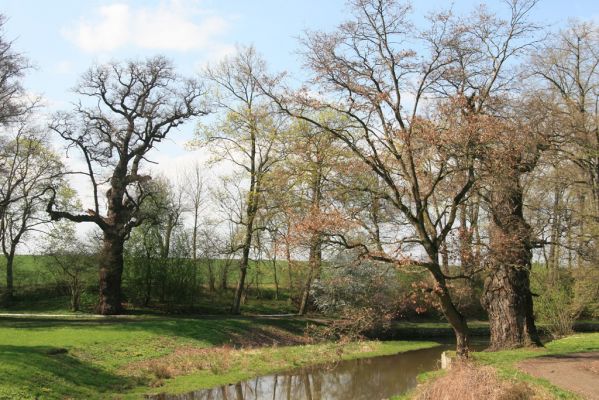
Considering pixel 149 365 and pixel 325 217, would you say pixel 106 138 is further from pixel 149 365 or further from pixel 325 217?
pixel 325 217

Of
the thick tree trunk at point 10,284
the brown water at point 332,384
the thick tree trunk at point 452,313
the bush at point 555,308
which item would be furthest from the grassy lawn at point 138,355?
the thick tree trunk at point 10,284

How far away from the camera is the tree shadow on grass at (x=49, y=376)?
13.2 metres

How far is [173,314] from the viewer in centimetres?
3497

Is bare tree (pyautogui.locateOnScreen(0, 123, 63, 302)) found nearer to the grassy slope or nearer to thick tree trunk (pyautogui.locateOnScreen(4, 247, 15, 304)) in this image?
thick tree trunk (pyautogui.locateOnScreen(4, 247, 15, 304))

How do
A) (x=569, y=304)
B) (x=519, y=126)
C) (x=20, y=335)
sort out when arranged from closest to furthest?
1. (x=519, y=126)
2. (x=20, y=335)
3. (x=569, y=304)

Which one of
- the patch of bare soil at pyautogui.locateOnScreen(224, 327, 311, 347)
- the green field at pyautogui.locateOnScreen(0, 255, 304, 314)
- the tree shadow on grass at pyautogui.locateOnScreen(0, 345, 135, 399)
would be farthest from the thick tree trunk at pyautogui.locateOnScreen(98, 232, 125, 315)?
the tree shadow on grass at pyautogui.locateOnScreen(0, 345, 135, 399)

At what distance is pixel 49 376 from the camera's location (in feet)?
48.1

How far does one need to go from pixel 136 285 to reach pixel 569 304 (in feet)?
85.2

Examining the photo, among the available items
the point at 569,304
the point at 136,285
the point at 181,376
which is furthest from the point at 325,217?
the point at 136,285

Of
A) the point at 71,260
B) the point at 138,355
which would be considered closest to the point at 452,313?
the point at 138,355

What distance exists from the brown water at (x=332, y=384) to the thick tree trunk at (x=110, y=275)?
1511 cm

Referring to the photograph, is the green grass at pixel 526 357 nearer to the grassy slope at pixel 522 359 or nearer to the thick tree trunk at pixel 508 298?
the grassy slope at pixel 522 359

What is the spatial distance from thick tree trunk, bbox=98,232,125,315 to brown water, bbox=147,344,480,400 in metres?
15.1

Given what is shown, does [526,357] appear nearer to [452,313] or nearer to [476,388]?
[452,313]
